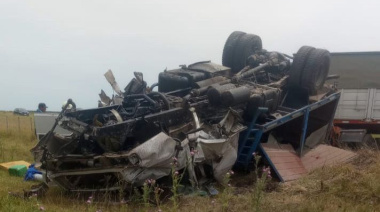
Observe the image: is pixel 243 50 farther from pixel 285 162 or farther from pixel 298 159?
pixel 285 162

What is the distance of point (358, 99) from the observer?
10078 millimetres

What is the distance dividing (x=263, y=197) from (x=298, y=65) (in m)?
3.56

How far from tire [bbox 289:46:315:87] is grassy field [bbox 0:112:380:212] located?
73.4 inches

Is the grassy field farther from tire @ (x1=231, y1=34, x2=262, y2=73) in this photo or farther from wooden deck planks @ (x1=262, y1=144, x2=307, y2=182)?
tire @ (x1=231, y1=34, x2=262, y2=73)

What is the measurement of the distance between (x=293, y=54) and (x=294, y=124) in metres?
1.37

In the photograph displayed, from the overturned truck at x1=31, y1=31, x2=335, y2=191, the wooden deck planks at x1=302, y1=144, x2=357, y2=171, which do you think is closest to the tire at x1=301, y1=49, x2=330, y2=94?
the overturned truck at x1=31, y1=31, x2=335, y2=191

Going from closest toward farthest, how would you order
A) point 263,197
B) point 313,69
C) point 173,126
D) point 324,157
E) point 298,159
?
1. point 263,197
2. point 173,126
3. point 298,159
4. point 324,157
5. point 313,69

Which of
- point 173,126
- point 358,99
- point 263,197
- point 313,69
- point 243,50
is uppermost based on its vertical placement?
point 243,50

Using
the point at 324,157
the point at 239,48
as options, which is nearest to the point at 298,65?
the point at 239,48

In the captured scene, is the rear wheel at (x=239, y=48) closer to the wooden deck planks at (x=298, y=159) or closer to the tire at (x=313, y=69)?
the tire at (x=313, y=69)

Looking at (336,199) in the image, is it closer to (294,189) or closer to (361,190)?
(361,190)

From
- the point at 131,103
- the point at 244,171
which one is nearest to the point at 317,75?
the point at 244,171

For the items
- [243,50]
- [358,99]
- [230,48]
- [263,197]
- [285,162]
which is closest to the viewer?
[263,197]

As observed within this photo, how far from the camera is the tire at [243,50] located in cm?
811
